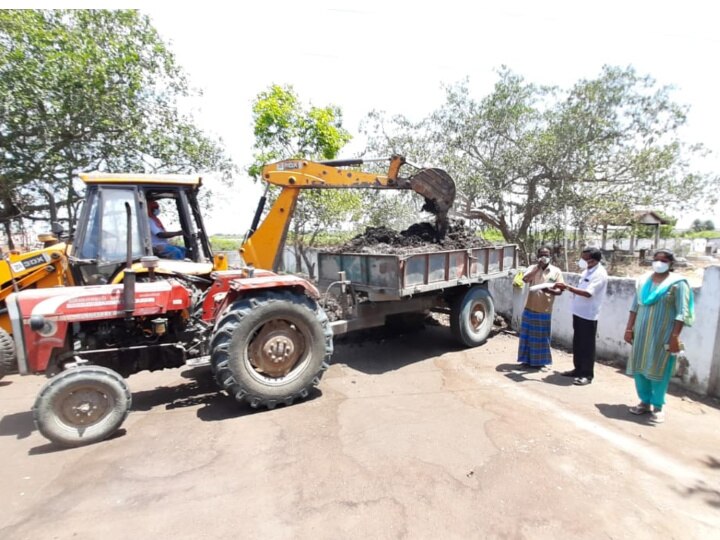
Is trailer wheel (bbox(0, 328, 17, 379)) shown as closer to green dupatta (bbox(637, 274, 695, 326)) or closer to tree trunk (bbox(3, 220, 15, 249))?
green dupatta (bbox(637, 274, 695, 326))

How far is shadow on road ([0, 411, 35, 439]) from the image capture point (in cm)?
370

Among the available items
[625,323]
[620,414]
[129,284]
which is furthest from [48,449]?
[625,323]

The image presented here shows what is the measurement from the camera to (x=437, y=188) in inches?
240

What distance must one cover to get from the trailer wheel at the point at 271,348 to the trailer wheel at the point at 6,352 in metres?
2.95

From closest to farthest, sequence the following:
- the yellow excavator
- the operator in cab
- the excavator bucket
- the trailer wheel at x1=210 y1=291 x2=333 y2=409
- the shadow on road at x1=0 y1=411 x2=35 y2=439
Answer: the shadow on road at x1=0 y1=411 x2=35 y2=439 < the trailer wheel at x1=210 y1=291 x2=333 y2=409 < the yellow excavator < the operator in cab < the excavator bucket

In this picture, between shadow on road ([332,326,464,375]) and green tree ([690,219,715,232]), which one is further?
green tree ([690,219,715,232])

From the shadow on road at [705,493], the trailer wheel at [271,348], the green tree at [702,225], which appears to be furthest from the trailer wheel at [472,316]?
the green tree at [702,225]

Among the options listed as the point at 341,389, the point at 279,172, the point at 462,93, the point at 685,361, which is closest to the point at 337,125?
the point at 462,93

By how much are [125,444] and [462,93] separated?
1303 cm

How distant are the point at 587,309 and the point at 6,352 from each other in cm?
705

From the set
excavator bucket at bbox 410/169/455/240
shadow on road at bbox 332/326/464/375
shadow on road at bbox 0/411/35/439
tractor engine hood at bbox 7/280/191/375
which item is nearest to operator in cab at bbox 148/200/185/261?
tractor engine hood at bbox 7/280/191/375

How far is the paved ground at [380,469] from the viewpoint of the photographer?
2.45 m

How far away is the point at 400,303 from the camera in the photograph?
19.0 feet

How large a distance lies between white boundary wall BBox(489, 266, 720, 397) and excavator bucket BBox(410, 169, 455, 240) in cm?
234
